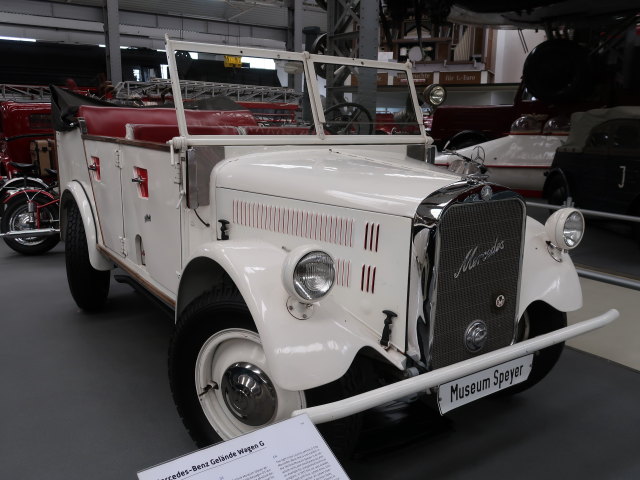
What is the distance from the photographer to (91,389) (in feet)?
9.05

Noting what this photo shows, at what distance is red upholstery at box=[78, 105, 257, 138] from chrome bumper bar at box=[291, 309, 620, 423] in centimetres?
213

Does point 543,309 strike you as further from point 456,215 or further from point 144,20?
point 144,20

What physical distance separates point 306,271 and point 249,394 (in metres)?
0.55

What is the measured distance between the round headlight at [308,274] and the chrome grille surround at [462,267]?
32 centimetres

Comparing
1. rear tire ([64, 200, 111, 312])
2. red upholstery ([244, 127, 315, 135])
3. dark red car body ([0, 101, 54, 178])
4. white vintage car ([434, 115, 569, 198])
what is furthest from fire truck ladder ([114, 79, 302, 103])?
red upholstery ([244, 127, 315, 135])

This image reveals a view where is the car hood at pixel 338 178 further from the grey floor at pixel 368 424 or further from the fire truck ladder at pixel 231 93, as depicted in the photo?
the fire truck ladder at pixel 231 93

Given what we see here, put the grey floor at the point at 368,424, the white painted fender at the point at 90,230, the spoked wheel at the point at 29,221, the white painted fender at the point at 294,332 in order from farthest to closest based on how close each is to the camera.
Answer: the spoked wheel at the point at 29,221, the white painted fender at the point at 90,230, the grey floor at the point at 368,424, the white painted fender at the point at 294,332

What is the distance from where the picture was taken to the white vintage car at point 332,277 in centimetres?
176

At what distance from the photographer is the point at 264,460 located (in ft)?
4.22

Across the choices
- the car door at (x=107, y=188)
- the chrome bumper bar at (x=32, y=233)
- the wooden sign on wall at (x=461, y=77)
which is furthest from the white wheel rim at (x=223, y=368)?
the wooden sign on wall at (x=461, y=77)

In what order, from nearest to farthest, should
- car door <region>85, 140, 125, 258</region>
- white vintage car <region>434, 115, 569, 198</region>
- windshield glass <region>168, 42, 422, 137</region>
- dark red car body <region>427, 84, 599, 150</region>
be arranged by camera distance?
1. windshield glass <region>168, 42, 422, 137</region>
2. car door <region>85, 140, 125, 258</region>
3. white vintage car <region>434, 115, 569, 198</region>
4. dark red car body <region>427, 84, 599, 150</region>

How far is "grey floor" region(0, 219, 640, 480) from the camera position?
2.14 meters

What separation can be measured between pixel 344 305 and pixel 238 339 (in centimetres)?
41

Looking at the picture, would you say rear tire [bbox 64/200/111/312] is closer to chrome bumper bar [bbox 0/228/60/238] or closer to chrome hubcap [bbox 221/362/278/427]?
chrome bumper bar [bbox 0/228/60/238]
